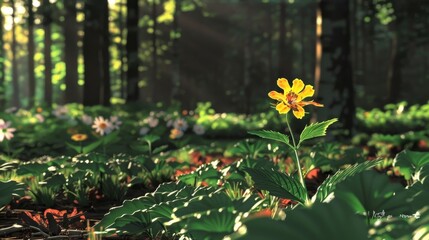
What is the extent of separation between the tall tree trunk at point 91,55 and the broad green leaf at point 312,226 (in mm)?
17696

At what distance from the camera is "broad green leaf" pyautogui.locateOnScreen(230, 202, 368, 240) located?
142 cm

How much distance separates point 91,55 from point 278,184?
1751cm

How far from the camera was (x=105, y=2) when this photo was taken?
19.3 meters

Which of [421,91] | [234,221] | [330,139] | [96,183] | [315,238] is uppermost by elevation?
[315,238]

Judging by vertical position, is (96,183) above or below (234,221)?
below

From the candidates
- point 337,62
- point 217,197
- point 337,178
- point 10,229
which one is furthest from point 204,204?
point 337,62

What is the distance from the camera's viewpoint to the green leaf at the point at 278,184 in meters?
2.74

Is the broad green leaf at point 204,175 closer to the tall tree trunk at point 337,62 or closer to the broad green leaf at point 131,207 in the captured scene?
the broad green leaf at point 131,207

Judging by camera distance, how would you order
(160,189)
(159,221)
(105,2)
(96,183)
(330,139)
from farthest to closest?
(105,2) < (330,139) < (96,183) < (160,189) < (159,221)

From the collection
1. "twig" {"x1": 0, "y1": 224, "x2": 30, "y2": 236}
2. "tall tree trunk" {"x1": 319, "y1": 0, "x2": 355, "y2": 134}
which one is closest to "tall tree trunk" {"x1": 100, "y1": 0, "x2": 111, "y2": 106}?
"tall tree trunk" {"x1": 319, "y1": 0, "x2": 355, "y2": 134}

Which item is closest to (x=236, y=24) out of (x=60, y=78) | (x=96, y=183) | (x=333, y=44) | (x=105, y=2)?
(x=60, y=78)

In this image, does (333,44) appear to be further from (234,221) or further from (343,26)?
(234,221)

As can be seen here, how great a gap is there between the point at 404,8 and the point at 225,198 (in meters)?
15.8

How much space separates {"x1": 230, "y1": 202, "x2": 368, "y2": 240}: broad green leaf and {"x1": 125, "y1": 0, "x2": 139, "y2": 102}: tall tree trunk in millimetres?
17320
